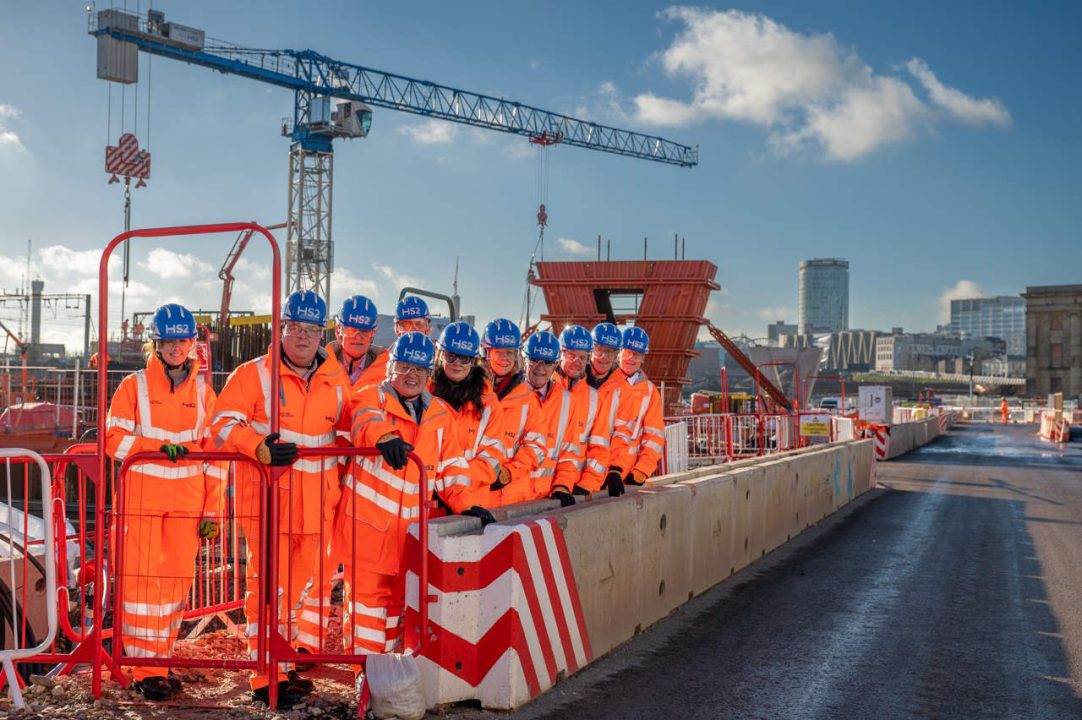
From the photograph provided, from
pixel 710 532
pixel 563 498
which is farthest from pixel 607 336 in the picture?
pixel 710 532

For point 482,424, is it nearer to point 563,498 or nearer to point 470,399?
point 470,399

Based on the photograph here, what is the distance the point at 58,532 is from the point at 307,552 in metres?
1.66

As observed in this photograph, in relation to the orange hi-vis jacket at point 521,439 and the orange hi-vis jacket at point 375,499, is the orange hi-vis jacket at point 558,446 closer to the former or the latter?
the orange hi-vis jacket at point 521,439

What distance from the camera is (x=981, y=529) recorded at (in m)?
13.3

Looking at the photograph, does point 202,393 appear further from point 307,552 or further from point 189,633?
point 189,633

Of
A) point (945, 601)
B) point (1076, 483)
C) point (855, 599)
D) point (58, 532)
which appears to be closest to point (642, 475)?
point (855, 599)

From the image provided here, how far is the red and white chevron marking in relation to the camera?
5273 millimetres

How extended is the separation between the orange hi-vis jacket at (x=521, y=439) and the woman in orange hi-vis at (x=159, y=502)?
186cm

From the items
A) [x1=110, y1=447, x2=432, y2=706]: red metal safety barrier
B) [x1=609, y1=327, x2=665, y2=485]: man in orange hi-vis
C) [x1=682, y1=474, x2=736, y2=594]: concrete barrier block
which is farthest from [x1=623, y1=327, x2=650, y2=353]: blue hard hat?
[x1=110, y1=447, x2=432, y2=706]: red metal safety barrier

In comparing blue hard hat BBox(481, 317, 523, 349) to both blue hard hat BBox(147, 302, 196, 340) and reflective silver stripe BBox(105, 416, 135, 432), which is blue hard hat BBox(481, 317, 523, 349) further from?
reflective silver stripe BBox(105, 416, 135, 432)

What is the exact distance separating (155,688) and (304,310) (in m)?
2.17

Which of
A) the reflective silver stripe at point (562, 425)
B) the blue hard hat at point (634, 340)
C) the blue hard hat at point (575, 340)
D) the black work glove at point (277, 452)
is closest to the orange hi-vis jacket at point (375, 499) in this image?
the black work glove at point (277, 452)

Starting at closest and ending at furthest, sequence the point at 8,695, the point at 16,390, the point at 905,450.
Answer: the point at 8,695
the point at 16,390
the point at 905,450

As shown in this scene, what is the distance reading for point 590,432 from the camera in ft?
26.2
